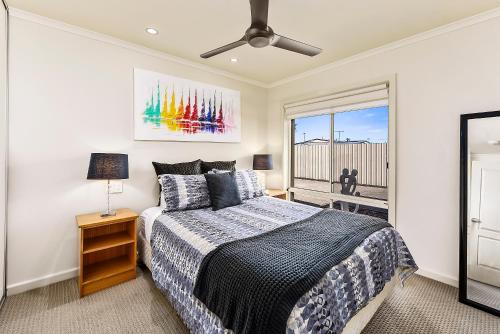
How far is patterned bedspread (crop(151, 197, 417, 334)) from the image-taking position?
125cm

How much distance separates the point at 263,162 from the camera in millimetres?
3910

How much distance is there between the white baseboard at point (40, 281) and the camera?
87.1 inches

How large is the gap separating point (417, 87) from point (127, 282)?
3.66 metres

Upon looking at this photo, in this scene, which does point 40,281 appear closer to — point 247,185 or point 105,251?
point 105,251

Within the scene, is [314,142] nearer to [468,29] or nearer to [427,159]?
[427,159]

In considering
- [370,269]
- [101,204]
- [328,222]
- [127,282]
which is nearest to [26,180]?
[101,204]

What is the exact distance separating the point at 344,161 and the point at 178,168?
228 centimetres

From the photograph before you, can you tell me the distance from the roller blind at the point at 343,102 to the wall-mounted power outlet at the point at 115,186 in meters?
2.70

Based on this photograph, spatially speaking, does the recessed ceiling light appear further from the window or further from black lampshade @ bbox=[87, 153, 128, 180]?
the window

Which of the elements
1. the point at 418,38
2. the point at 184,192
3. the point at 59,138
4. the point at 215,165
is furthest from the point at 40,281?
the point at 418,38

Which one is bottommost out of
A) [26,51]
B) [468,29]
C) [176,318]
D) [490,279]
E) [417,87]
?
[176,318]

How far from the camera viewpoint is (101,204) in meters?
2.64

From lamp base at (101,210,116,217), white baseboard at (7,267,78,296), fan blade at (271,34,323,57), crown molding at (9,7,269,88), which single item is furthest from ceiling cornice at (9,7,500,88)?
white baseboard at (7,267,78,296)

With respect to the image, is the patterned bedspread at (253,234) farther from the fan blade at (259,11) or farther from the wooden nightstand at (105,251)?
the fan blade at (259,11)
